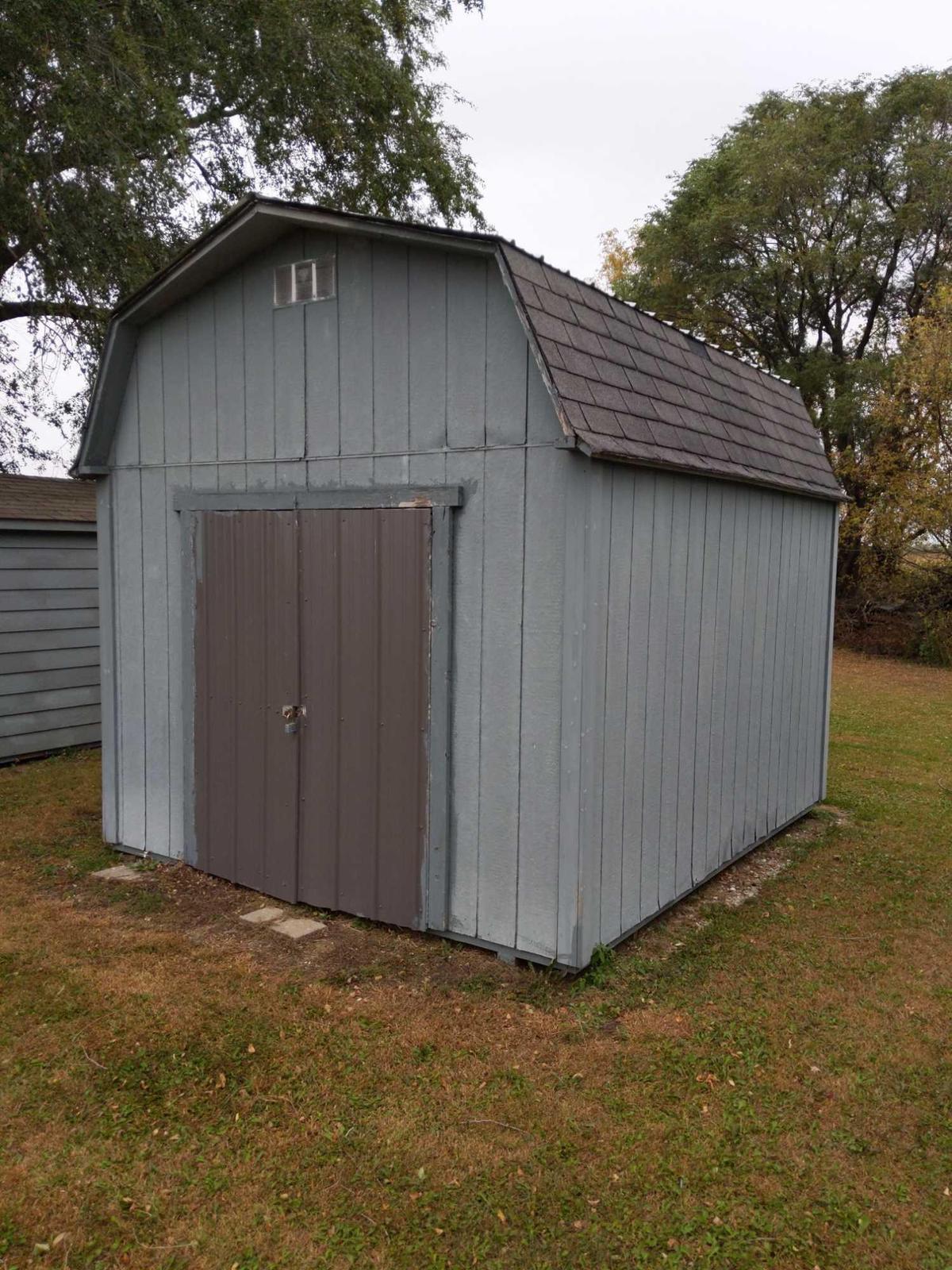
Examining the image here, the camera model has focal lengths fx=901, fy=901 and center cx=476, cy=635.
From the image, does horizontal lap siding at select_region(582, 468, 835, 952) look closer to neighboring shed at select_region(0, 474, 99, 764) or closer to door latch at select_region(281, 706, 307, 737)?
door latch at select_region(281, 706, 307, 737)

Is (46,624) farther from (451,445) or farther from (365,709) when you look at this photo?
(451,445)

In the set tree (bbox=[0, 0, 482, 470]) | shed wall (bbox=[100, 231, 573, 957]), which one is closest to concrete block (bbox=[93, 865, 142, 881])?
shed wall (bbox=[100, 231, 573, 957])

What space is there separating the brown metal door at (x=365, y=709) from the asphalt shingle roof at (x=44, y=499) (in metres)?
4.39

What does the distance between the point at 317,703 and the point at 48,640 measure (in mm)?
4989

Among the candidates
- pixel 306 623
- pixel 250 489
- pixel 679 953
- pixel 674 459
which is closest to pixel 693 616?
pixel 674 459

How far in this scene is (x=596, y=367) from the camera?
427 centimetres

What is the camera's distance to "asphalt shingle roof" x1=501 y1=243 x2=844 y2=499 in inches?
157

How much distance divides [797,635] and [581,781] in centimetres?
320

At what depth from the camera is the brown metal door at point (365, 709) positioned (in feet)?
14.7

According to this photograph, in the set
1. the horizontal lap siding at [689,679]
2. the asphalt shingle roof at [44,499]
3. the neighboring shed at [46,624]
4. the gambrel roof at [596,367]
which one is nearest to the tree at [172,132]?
the asphalt shingle roof at [44,499]

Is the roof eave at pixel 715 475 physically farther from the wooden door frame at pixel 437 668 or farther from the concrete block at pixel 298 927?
the concrete block at pixel 298 927

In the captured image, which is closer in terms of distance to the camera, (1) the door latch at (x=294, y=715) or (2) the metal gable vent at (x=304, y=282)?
(2) the metal gable vent at (x=304, y=282)

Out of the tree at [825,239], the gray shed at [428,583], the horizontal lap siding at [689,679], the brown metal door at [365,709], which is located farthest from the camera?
the tree at [825,239]

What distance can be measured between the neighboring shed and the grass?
3.83 meters
